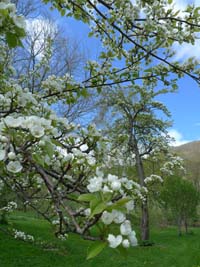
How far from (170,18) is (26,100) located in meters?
1.56

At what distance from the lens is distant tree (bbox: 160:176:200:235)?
19.3 m

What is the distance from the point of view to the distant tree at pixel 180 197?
19.3 meters

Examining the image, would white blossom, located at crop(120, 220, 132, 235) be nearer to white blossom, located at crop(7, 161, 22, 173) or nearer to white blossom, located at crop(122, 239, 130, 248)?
white blossom, located at crop(122, 239, 130, 248)

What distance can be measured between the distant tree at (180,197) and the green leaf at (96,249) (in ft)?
61.6

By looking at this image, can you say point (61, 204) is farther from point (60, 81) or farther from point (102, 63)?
point (102, 63)

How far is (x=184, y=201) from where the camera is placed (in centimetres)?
1964

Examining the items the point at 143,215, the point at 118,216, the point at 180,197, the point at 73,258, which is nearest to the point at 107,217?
the point at 118,216

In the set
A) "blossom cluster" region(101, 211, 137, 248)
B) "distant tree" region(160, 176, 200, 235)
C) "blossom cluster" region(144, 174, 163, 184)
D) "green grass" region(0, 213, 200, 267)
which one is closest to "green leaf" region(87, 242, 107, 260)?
"blossom cluster" region(101, 211, 137, 248)

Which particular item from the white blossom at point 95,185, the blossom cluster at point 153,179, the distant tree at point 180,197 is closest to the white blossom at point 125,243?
the white blossom at point 95,185

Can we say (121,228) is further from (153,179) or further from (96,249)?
(153,179)

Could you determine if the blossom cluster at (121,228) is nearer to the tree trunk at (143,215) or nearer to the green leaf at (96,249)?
the green leaf at (96,249)

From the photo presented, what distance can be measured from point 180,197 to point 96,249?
19.3 m

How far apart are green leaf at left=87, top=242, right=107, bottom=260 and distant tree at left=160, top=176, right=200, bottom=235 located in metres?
18.8

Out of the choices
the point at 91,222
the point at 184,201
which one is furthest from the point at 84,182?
the point at 184,201
